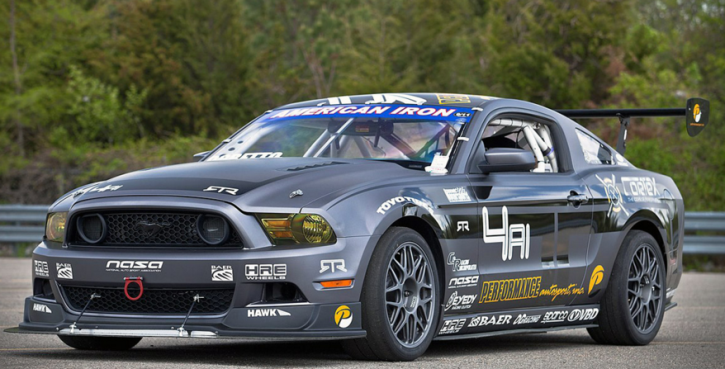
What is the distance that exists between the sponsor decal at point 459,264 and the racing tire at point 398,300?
0.46 feet

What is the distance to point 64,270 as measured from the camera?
5.87 m

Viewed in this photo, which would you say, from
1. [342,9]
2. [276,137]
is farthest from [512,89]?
[276,137]

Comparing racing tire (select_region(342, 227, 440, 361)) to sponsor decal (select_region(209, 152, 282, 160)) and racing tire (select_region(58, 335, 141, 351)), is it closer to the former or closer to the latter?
sponsor decal (select_region(209, 152, 282, 160))

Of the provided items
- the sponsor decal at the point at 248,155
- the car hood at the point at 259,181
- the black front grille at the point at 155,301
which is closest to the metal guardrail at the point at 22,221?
the sponsor decal at the point at 248,155

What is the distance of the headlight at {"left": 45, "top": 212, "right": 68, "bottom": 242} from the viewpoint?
600 centimetres

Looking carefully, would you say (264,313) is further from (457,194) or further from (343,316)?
(457,194)

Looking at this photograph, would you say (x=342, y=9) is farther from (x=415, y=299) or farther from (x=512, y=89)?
(x=415, y=299)

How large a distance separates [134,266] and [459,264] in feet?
5.78

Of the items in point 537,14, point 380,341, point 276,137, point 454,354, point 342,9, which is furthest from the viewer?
point 342,9

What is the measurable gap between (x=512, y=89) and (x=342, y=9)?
16734 mm

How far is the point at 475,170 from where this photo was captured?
667cm

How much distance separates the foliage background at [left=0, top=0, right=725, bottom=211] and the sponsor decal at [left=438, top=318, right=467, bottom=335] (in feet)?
56.6

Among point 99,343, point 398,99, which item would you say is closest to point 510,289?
point 398,99

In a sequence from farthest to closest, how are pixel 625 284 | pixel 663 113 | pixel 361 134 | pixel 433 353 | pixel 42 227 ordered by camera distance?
pixel 42 227 → pixel 663 113 → pixel 625 284 → pixel 361 134 → pixel 433 353
